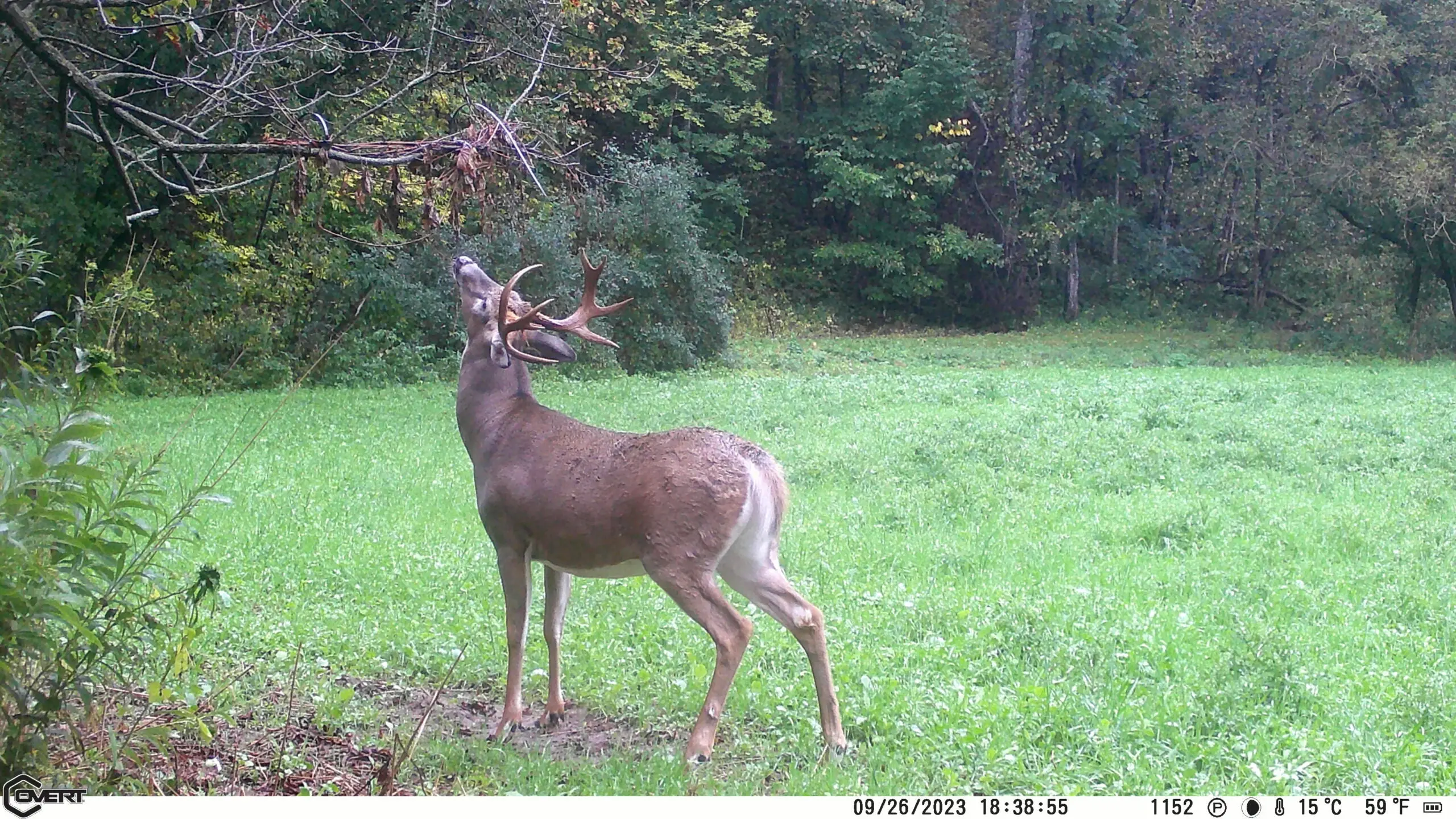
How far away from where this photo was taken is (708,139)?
103ft

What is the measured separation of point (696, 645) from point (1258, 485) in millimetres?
5919

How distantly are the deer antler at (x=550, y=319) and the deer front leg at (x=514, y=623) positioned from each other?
837 mm

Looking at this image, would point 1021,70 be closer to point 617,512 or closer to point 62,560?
point 617,512

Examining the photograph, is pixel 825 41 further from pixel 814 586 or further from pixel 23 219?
pixel 814 586

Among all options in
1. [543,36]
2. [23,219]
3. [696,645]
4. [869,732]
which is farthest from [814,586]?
[23,219]

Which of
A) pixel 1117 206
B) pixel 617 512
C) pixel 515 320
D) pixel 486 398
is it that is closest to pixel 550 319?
pixel 515 320

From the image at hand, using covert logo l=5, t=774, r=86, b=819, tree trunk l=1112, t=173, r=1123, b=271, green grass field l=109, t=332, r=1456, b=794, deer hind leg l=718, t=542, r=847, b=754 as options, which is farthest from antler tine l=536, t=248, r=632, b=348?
tree trunk l=1112, t=173, r=1123, b=271

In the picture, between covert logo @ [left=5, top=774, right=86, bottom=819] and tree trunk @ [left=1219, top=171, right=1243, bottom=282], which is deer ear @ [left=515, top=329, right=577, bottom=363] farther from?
tree trunk @ [left=1219, top=171, right=1243, bottom=282]

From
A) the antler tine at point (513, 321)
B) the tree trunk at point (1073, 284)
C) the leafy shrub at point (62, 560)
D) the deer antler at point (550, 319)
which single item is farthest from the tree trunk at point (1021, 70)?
the leafy shrub at point (62, 560)

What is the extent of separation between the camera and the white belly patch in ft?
16.4

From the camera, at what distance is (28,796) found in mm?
3443

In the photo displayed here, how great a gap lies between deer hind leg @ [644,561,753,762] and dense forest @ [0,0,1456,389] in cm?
155

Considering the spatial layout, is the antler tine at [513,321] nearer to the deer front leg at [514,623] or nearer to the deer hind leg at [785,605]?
the deer front leg at [514,623]

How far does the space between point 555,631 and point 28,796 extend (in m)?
2.28
